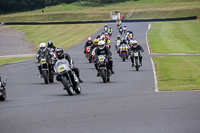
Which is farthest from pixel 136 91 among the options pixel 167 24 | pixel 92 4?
pixel 92 4

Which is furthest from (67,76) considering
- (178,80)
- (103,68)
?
(178,80)

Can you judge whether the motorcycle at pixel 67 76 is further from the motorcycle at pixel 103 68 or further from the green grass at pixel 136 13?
the green grass at pixel 136 13

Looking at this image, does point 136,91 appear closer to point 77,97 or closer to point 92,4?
point 77,97

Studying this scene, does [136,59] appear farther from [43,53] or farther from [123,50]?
[123,50]

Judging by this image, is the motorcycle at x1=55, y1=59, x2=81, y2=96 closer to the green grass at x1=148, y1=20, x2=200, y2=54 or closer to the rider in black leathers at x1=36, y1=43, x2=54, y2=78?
the rider in black leathers at x1=36, y1=43, x2=54, y2=78

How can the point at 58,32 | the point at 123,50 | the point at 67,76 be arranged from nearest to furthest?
the point at 67,76
the point at 123,50
the point at 58,32

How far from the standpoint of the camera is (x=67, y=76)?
47.3 feet

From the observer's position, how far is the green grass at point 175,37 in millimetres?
43825

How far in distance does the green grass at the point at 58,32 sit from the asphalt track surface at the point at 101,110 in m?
41.1

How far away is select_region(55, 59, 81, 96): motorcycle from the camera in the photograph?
46.5ft

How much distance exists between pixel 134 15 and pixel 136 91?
80855 mm

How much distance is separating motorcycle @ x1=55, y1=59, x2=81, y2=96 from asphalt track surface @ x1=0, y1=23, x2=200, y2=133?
0.34 m

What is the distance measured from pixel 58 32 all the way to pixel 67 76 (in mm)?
57777

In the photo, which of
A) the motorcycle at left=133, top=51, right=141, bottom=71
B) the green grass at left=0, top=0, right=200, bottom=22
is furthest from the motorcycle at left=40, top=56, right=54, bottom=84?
the green grass at left=0, top=0, right=200, bottom=22
